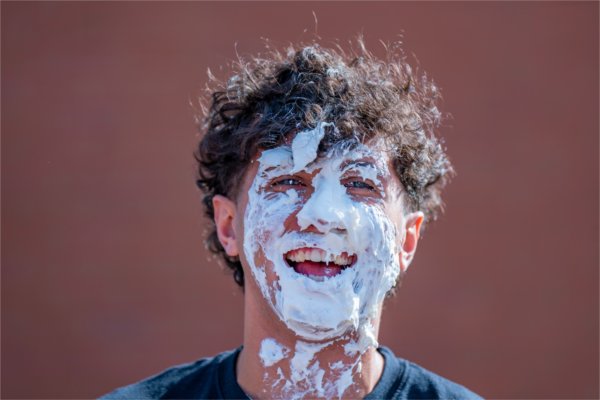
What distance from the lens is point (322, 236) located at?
204 centimetres

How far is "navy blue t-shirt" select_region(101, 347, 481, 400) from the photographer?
2189 millimetres

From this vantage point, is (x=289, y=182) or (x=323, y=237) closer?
(x=323, y=237)

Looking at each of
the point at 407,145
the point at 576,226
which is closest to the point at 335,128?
the point at 407,145

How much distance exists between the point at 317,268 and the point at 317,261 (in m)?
0.02

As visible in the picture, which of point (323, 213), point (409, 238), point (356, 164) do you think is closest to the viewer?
point (323, 213)

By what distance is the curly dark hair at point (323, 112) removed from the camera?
2197 mm

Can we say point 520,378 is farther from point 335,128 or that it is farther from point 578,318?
point 335,128

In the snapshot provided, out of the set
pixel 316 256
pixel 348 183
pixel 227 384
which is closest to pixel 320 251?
pixel 316 256

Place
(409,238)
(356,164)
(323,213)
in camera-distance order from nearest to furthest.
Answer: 1. (323,213)
2. (356,164)
3. (409,238)

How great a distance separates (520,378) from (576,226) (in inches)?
30.6

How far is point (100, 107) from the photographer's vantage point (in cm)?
399

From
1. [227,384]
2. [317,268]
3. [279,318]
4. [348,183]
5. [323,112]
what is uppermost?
[323,112]

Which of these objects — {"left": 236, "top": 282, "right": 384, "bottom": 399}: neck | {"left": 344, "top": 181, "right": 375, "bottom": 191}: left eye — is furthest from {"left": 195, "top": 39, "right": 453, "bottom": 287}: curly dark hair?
{"left": 236, "top": 282, "right": 384, "bottom": 399}: neck

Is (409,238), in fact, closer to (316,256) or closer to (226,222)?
(316,256)
